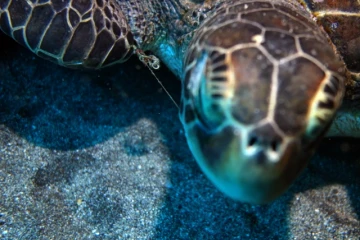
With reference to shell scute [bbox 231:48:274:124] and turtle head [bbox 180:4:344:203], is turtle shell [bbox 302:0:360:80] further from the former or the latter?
shell scute [bbox 231:48:274:124]

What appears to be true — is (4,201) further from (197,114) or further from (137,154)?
(197,114)

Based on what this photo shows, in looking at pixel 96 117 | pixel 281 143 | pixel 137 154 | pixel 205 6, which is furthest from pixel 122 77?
pixel 281 143

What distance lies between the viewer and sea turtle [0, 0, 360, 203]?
136cm

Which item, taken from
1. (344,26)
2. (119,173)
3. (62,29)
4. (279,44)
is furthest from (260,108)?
(62,29)

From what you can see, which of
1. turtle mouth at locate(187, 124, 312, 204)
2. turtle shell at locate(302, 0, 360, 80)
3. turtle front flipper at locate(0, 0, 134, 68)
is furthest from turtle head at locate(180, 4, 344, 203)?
turtle front flipper at locate(0, 0, 134, 68)

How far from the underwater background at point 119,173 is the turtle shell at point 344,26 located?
3.05 ft

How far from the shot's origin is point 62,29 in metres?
2.21

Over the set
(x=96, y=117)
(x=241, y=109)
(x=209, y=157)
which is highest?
(x=241, y=109)

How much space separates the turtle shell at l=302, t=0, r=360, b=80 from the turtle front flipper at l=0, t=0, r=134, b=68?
146cm

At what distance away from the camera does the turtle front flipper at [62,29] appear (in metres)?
2.20

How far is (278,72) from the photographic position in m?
1.42

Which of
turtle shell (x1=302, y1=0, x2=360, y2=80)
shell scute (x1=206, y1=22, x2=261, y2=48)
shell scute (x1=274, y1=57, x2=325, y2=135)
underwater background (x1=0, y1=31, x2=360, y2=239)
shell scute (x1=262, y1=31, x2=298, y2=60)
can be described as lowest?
underwater background (x1=0, y1=31, x2=360, y2=239)

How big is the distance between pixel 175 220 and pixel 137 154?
60 cm

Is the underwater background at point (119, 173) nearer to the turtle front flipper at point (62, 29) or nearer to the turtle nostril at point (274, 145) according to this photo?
the turtle front flipper at point (62, 29)
